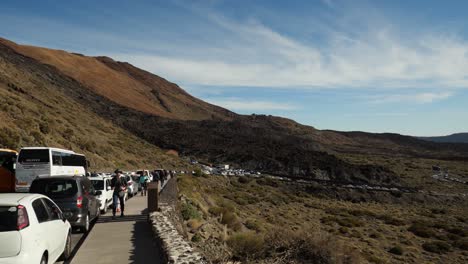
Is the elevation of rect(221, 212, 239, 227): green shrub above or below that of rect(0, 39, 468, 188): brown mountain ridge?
below

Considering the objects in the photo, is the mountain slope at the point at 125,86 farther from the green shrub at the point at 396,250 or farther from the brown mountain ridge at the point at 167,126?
the green shrub at the point at 396,250

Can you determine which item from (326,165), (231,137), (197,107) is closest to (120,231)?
(326,165)

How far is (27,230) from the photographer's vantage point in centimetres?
665

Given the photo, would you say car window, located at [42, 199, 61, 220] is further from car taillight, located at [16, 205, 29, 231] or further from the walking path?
the walking path

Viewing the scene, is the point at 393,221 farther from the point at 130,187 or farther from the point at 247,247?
the point at 247,247

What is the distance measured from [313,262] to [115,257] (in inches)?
202

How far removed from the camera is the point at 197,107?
16775 centimetres

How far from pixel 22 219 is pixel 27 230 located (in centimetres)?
19

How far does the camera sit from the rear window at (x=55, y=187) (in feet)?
40.7

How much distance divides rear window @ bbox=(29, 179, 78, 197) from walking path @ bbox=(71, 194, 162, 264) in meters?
1.54

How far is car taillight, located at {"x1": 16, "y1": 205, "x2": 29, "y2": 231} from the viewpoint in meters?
6.55

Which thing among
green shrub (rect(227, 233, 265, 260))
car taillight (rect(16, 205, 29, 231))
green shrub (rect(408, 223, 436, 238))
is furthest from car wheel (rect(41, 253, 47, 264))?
green shrub (rect(408, 223, 436, 238))

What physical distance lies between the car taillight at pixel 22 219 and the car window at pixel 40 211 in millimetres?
485

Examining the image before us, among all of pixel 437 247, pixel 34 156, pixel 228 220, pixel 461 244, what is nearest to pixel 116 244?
pixel 34 156
